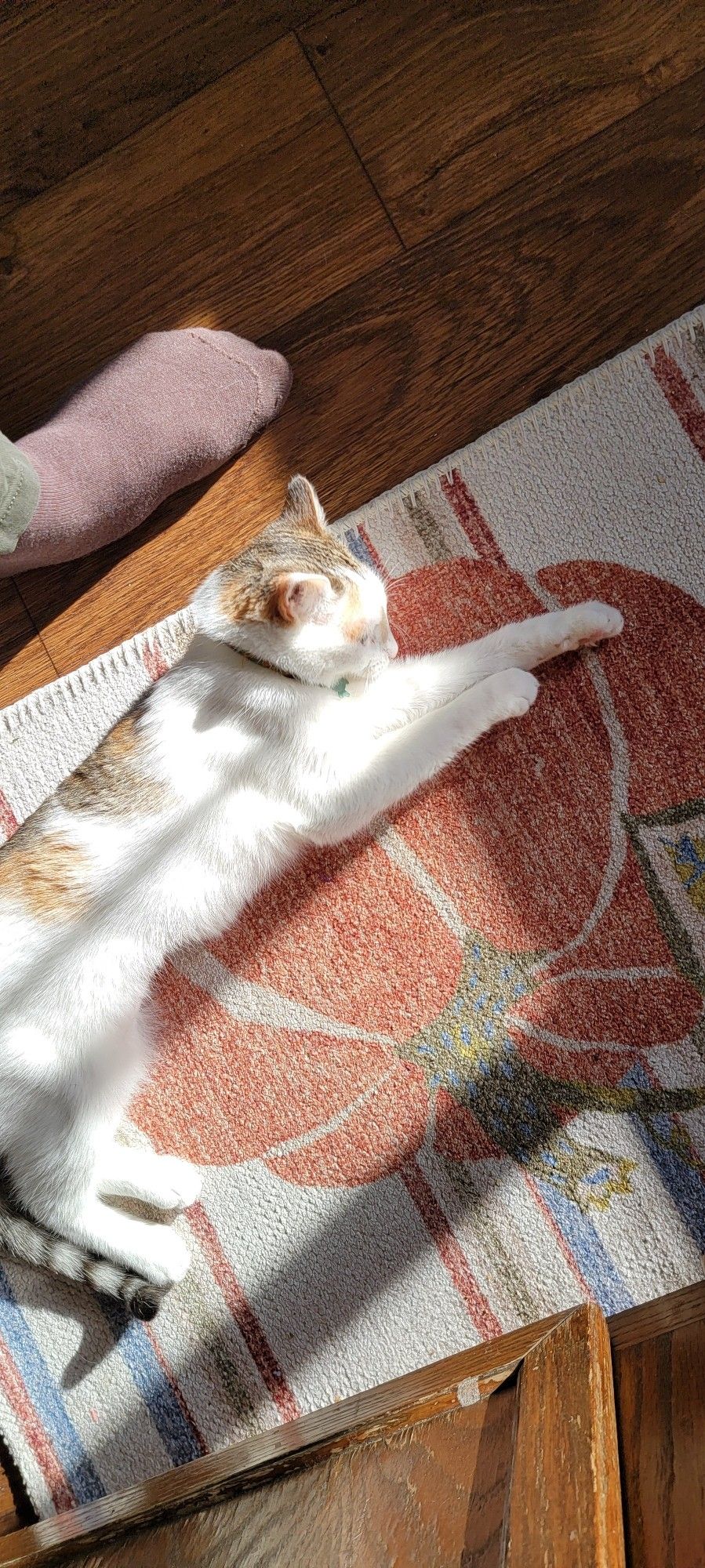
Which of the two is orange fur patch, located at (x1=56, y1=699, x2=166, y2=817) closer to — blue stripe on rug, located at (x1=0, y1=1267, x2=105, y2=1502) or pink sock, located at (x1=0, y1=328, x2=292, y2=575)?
pink sock, located at (x1=0, y1=328, x2=292, y2=575)

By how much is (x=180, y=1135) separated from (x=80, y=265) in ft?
4.25

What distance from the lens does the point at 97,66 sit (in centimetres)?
155

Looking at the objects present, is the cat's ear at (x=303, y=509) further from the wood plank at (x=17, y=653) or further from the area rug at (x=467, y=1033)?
the wood plank at (x=17, y=653)

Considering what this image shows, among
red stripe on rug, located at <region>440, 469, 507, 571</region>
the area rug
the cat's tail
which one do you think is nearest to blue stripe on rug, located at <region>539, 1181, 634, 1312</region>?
the area rug

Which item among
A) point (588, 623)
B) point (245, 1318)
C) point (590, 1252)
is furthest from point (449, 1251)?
point (588, 623)

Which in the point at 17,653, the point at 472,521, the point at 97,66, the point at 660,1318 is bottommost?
the point at 660,1318

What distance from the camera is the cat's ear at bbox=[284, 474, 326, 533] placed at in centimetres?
125

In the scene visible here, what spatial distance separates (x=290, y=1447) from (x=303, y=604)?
85 centimetres

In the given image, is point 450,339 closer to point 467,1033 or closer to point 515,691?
point 515,691

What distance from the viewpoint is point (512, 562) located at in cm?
139

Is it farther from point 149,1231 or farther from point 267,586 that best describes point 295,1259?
point 267,586

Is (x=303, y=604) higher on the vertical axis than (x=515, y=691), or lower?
higher

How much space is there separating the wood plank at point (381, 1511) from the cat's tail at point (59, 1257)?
0.35 metres

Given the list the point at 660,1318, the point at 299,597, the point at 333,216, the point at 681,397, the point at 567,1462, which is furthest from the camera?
the point at 333,216
